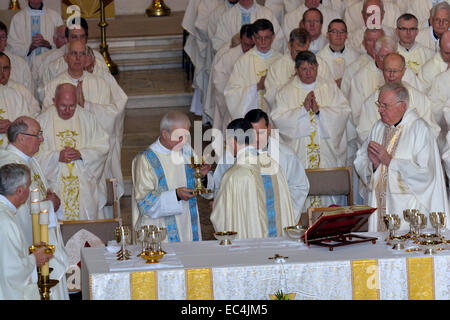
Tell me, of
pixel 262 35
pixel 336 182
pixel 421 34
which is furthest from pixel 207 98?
pixel 336 182

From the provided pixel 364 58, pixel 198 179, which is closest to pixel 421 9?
pixel 364 58

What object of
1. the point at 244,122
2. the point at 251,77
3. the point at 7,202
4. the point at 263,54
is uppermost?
the point at 263,54

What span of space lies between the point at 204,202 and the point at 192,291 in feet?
16.7

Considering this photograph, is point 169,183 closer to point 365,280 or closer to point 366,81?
point 365,280

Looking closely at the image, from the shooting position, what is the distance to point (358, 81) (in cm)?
1026

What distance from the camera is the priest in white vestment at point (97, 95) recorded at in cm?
988

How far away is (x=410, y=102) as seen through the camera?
9.09 metres

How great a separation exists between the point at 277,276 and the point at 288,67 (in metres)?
5.24

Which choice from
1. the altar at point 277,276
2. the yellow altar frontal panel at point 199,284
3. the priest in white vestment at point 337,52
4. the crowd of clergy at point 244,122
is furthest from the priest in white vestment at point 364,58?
the yellow altar frontal panel at point 199,284

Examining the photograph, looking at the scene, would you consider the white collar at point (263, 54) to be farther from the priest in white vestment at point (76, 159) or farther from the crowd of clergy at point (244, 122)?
the priest in white vestment at point (76, 159)

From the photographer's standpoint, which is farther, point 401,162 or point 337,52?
point 337,52

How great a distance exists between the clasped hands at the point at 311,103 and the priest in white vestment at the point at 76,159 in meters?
2.09

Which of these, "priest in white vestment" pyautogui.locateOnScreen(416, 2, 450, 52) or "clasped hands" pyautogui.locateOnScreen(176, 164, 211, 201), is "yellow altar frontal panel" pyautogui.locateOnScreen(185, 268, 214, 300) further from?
"priest in white vestment" pyautogui.locateOnScreen(416, 2, 450, 52)

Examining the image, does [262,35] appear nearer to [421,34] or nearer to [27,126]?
[421,34]
